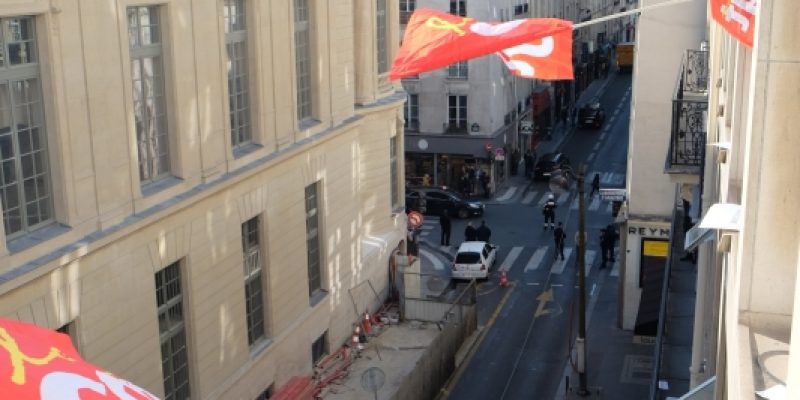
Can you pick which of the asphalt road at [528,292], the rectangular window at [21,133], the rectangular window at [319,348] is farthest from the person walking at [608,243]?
the rectangular window at [21,133]

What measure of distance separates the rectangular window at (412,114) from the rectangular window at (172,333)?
37.1 m

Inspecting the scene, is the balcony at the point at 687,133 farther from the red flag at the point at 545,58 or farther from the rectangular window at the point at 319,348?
the rectangular window at the point at 319,348

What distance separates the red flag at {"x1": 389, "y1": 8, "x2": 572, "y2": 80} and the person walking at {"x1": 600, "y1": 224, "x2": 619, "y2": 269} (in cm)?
2441

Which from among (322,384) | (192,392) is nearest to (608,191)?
(322,384)

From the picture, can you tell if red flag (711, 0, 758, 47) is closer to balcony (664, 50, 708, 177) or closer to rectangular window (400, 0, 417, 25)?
balcony (664, 50, 708, 177)

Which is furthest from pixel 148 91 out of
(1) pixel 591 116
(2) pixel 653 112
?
(1) pixel 591 116

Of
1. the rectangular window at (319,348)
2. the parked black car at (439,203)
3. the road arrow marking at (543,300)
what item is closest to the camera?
the rectangular window at (319,348)

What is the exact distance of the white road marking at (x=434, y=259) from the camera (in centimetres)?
4422

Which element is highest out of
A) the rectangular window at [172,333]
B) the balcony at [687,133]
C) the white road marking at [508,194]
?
the balcony at [687,133]

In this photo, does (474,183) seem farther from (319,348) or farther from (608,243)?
(319,348)

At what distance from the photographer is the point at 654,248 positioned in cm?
3519

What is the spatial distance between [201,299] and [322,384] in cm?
686

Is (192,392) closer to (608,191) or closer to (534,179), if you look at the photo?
(608,191)

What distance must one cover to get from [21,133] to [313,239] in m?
12.8
